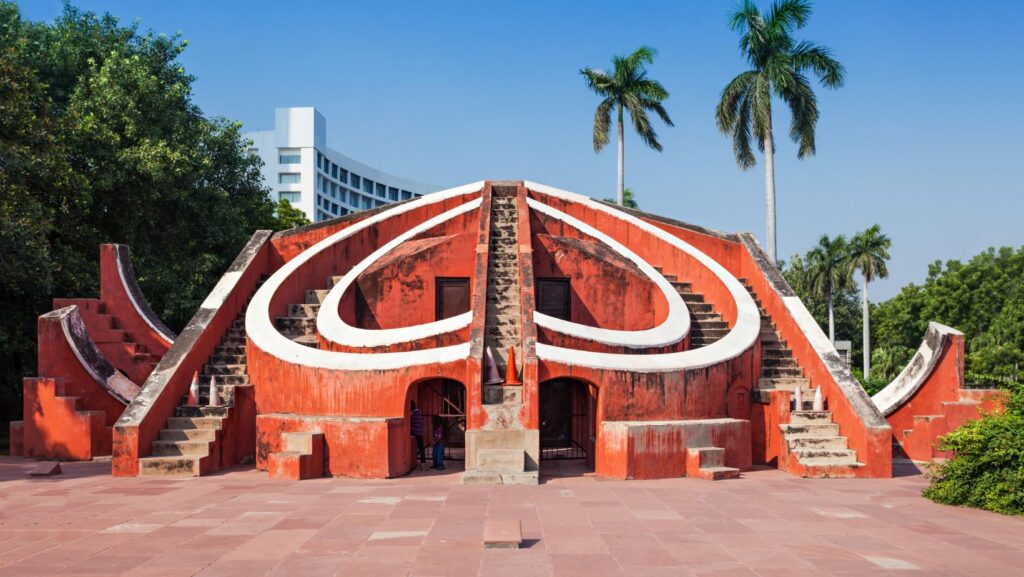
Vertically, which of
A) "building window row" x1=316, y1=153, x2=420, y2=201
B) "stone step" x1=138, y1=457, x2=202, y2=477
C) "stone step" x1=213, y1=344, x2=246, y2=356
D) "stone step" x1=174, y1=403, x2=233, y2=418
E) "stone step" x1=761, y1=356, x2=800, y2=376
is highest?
"building window row" x1=316, y1=153, x2=420, y2=201

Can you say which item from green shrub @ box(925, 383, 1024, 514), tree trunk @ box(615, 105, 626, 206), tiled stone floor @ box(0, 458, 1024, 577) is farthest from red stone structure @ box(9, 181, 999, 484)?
tree trunk @ box(615, 105, 626, 206)

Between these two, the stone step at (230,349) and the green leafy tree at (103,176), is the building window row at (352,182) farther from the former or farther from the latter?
the stone step at (230,349)

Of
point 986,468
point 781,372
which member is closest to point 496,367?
point 781,372

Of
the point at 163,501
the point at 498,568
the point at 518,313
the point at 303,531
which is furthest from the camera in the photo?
the point at 518,313

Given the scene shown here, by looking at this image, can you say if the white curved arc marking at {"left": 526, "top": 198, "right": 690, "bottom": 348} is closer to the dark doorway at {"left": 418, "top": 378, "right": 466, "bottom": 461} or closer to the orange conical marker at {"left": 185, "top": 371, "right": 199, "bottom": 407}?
the dark doorway at {"left": 418, "top": 378, "right": 466, "bottom": 461}

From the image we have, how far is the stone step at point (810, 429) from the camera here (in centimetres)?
1040

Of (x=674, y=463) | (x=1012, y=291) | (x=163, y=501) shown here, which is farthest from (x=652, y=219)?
(x=1012, y=291)

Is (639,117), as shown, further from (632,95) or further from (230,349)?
(230,349)

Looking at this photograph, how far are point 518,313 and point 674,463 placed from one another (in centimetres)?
303

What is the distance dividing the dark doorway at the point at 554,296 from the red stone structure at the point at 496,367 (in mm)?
21

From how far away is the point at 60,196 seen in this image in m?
15.7

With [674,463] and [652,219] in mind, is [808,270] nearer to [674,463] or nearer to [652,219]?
[652,219]

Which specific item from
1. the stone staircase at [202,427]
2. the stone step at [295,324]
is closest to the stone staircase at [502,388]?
the stone step at [295,324]

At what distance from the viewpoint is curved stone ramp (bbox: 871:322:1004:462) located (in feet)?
37.7
